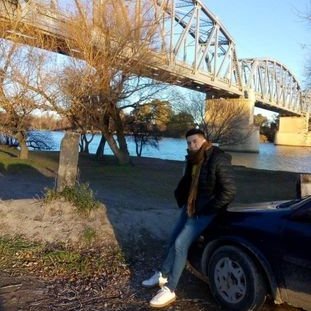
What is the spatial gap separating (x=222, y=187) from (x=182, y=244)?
65cm

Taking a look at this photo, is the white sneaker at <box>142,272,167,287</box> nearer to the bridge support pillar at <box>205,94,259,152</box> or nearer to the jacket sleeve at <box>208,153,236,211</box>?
the jacket sleeve at <box>208,153,236,211</box>

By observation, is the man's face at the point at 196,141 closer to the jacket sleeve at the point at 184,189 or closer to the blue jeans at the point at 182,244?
the jacket sleeve at the point at 184,189

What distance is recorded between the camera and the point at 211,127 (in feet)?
123

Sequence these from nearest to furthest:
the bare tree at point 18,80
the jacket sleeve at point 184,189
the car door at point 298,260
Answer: the car door at point 298,260
the jacket sleeve at point 184,189
the bare tree at point 18,80

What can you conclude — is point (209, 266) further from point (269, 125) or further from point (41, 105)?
point (269, 125)

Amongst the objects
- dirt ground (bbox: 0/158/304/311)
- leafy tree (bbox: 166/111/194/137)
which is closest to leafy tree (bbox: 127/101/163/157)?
leafy tree (bbox: 166/111/194/137)

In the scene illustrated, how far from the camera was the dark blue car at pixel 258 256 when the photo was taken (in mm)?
3699

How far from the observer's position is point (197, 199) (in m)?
4.40

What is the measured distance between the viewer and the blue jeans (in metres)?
4.36

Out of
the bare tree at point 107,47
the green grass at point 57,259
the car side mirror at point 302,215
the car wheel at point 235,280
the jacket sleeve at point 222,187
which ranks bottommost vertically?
the green grass at point 57,259

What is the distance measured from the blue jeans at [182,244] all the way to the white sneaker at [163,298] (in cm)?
5

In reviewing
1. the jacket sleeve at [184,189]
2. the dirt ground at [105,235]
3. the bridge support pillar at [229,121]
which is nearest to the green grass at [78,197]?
the dirt ground at [105,235]

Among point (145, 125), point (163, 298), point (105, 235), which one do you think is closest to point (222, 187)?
point (163, 298)

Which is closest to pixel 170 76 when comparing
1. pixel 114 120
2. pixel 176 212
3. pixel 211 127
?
pixel 114 120
